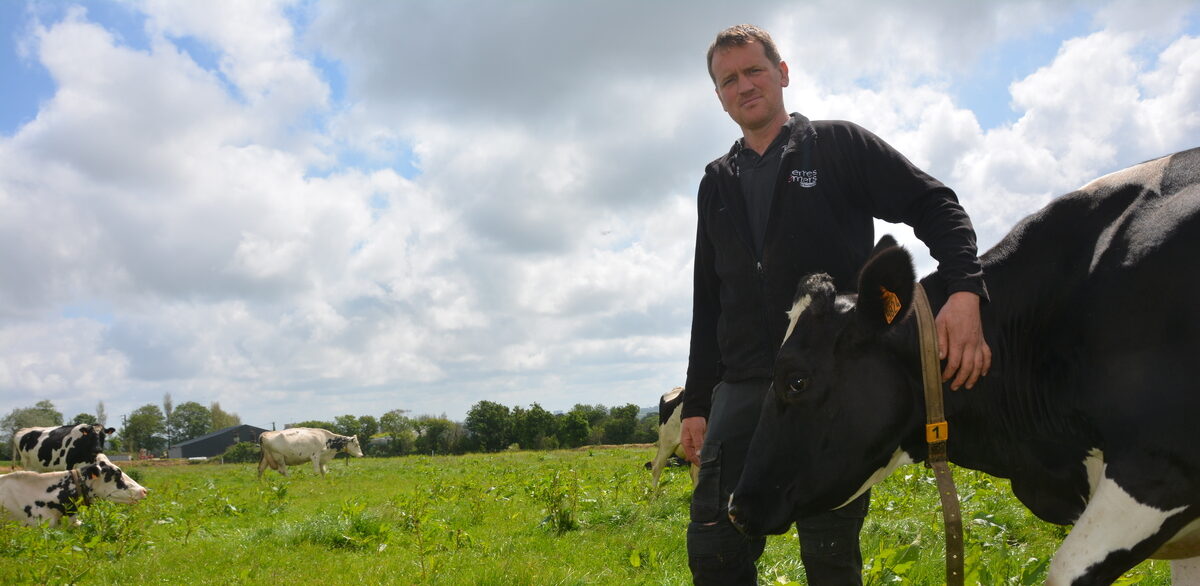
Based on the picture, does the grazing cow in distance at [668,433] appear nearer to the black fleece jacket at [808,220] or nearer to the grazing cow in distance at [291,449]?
the black fleece jacket at [808,220]

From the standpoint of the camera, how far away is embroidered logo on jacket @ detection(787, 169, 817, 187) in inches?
129

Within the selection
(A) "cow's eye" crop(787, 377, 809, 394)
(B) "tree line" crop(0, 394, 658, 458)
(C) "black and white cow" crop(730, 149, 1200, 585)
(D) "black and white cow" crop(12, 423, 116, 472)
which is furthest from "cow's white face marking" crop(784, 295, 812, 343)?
(B) "tree line" crop(0, 394, 658, 458)

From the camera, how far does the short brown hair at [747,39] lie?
3.52 metres

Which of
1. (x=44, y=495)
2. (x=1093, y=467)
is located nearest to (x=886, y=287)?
(x=1093, y=467)

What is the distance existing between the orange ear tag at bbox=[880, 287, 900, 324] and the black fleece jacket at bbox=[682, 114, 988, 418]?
246mm

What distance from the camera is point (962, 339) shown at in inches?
104

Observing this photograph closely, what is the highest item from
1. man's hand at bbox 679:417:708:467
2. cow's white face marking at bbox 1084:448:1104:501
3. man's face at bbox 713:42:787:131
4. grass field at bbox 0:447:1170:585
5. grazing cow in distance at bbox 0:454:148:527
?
man's face at bbox 713:42:787:131

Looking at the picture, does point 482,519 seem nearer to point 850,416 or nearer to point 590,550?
point 590,550

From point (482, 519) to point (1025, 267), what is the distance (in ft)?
25.6

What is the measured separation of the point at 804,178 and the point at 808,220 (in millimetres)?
175

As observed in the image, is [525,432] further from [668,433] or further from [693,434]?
[693,434]

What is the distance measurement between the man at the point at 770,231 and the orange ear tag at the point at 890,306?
0.89 ft

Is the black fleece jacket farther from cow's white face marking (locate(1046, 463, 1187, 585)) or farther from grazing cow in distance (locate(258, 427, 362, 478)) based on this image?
grazing cow in distance (locate(258, 427, 362, 478))

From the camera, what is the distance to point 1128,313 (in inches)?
93.8
